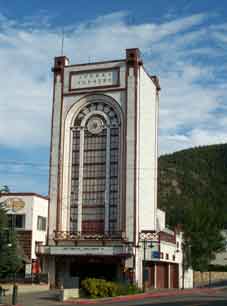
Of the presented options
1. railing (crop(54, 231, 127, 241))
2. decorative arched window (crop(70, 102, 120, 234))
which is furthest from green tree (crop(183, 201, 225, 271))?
railing (crop(54, 231, 127, 241))

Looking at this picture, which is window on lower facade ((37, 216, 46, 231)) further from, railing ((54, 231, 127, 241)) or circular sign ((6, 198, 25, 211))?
circular sign ((6, 198, 25, 211))

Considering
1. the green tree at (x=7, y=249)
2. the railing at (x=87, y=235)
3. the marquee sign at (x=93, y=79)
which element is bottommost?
the green tree at (x=7, y=249)

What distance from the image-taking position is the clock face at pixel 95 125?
67938 millimetres

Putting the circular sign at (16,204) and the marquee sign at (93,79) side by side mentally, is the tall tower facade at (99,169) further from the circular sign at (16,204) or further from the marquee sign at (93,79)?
the circular sign at (16,204)

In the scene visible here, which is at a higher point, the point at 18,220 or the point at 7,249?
the point at 18,220

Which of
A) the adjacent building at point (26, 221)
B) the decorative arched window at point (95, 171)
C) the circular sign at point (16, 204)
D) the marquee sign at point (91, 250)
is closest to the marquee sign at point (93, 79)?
the decorative arched window at point (95, 171)

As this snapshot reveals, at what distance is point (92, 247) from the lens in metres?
61.7

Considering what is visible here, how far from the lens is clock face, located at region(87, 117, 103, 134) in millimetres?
67938

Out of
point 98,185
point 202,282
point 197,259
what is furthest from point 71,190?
point 202,282

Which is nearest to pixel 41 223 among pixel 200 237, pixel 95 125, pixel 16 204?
pixel 16 204

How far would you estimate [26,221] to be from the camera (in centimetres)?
6053

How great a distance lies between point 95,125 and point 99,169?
17.5ft

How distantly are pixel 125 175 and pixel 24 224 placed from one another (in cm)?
1253

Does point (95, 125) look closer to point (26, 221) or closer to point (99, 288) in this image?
point (26, 221)
